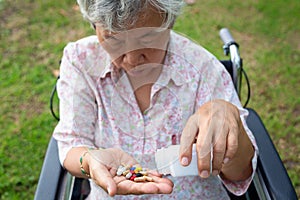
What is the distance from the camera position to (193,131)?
4.00ft

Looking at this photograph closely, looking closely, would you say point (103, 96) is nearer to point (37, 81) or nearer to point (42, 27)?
point (37, 81)

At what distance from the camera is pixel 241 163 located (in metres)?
1.33

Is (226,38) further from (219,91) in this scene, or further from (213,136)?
(213,136)

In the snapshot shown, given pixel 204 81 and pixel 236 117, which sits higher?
pixel 204 81

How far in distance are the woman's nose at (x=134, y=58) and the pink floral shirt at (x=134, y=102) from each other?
136 mm

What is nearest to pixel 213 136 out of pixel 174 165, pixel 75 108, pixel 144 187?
pixel 174 165

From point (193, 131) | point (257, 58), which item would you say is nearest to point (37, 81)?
point (257, 58)

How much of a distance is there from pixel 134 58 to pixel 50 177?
0.48 m

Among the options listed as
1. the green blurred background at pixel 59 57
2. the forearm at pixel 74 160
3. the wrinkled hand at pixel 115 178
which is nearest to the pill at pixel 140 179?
the wrinkled hand at pixel 115 178

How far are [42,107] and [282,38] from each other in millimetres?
1732

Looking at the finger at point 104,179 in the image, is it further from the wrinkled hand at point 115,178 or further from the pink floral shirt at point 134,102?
the pink floral shirt at point 134,102

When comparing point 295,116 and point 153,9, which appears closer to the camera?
point 153,9

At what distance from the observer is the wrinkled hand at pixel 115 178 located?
3.62 ft

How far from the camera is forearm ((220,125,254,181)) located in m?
1.31
